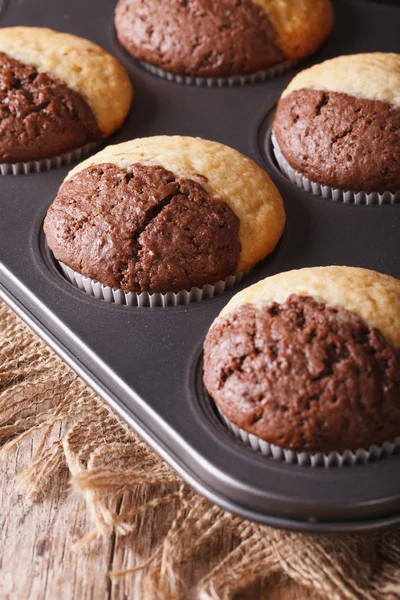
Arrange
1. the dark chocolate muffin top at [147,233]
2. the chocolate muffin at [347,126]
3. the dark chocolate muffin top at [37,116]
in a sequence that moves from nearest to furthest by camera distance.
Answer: the dark chocolate muffin top at [147,233]
the chocolate muffin at [347,126]
the dark chocolate muffin top at [37,116]

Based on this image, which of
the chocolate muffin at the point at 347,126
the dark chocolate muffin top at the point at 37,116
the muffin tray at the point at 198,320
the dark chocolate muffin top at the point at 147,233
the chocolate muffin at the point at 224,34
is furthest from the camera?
the chocolate muffin at the point at 224,34

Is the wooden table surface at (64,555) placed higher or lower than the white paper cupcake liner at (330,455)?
lower

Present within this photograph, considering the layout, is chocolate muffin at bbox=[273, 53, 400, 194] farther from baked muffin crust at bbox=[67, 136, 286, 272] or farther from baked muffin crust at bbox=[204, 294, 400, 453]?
baked muffin crust at bbox=[204, 294, 400, 453]

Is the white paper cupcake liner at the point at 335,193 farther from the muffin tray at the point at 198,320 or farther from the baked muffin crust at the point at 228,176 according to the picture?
the baked muffin crust at the point at 228,176

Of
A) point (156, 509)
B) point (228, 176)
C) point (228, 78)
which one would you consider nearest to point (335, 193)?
point (228, 176)

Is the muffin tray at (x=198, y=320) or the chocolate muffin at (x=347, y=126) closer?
the muffin tray at (x=198, y=320)

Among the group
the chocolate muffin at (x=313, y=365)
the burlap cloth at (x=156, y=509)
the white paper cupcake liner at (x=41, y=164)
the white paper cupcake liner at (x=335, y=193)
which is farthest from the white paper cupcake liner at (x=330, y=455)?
the white paper cupcake liner at (x=41, y=164)
